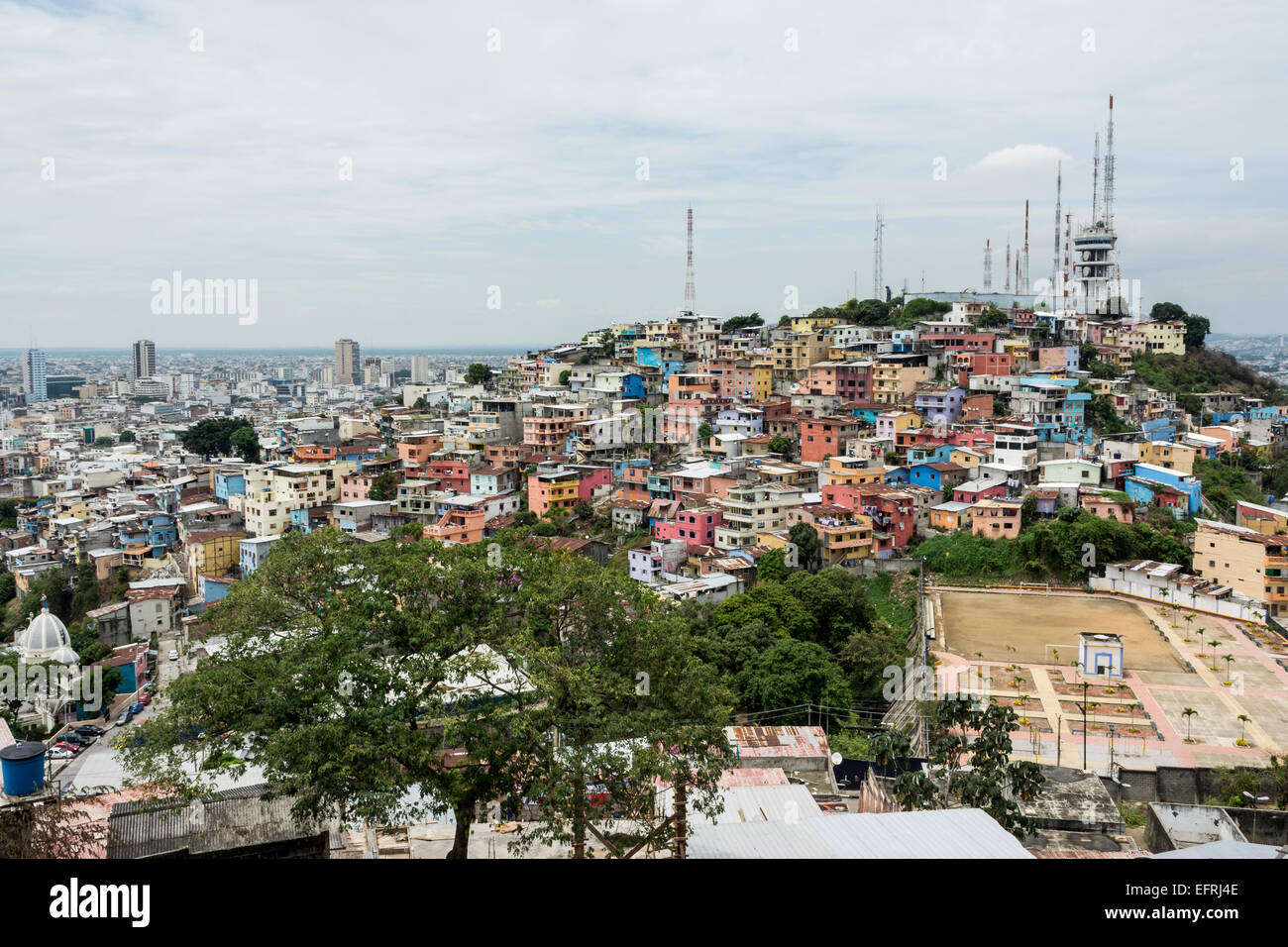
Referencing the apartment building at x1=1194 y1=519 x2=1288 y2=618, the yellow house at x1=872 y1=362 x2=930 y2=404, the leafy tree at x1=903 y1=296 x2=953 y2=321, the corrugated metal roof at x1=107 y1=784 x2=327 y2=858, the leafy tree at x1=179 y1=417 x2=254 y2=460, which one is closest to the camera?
the corrugated metal roof at x1=107 y1=784 x2=327 y2=858

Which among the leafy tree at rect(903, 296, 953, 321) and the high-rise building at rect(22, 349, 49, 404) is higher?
the leafy tree at rect(903, 296, 953, 321)

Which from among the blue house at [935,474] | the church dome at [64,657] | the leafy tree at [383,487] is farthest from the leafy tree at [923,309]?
the church dome at [64,657]

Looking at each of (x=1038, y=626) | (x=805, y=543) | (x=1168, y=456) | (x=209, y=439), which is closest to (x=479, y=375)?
(x=209, y=439)

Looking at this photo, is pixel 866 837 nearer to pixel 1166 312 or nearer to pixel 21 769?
pixel 21 769

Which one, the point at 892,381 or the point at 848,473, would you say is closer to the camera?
the point at 848,473

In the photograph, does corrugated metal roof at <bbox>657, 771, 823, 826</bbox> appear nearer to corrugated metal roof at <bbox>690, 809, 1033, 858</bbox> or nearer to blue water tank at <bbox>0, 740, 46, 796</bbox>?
corrugated metal roof at <bbox>690, 809, 1033, 858</bbox>

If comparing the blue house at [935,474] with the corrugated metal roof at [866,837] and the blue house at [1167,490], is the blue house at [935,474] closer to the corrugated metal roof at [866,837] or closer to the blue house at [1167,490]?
the blue house at [1167,490]

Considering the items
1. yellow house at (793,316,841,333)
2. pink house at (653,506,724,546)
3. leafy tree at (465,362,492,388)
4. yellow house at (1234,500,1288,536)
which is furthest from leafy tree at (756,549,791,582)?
leafy tree at (465,362,492,388)
